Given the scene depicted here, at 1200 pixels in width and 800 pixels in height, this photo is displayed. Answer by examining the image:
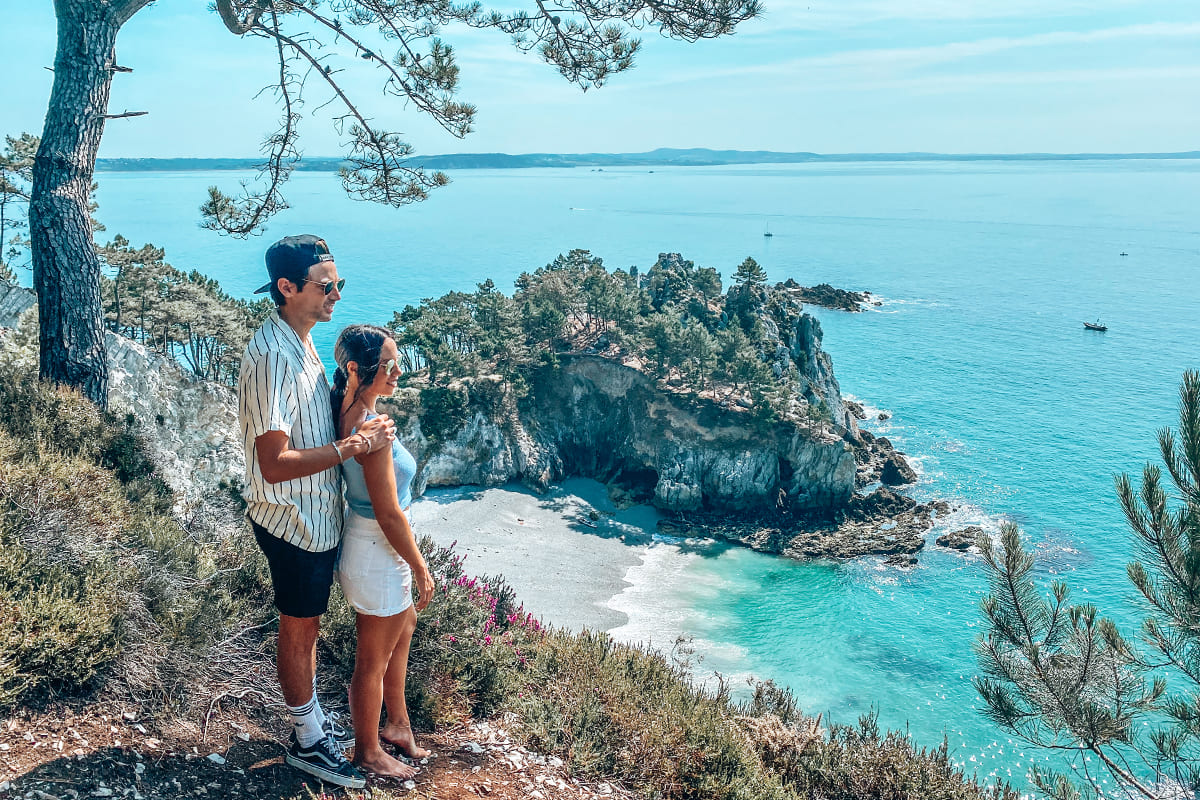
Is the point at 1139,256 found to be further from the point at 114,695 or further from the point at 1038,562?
the point at 114,695

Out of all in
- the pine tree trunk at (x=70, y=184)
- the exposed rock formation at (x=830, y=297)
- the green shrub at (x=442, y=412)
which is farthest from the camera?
the exposed rock formation at (x=830, y=297)

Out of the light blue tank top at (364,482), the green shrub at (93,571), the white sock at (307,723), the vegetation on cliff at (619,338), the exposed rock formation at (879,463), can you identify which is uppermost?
the light blue tank top at (364,482)

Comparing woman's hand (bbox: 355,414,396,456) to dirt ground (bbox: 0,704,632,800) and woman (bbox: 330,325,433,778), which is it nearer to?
woman (bbox: 330,325,433,778)

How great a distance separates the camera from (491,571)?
94.1ft

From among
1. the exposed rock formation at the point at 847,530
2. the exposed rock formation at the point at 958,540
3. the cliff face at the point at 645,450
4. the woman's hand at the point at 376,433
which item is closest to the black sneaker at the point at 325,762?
the woman's hand at the point at 376,433

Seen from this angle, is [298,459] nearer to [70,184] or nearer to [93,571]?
[93,571]

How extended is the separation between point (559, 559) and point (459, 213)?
174 metres

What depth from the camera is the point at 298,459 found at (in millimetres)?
3223

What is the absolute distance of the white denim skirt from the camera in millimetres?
3543

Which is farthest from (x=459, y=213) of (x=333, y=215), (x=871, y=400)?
(x=871, y=400)

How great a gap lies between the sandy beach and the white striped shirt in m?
21.9

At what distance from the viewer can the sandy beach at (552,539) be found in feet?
89.6

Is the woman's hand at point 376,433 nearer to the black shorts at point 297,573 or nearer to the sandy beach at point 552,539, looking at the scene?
the black shorts at point 297,573

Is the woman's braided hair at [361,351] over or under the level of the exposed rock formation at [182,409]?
over
